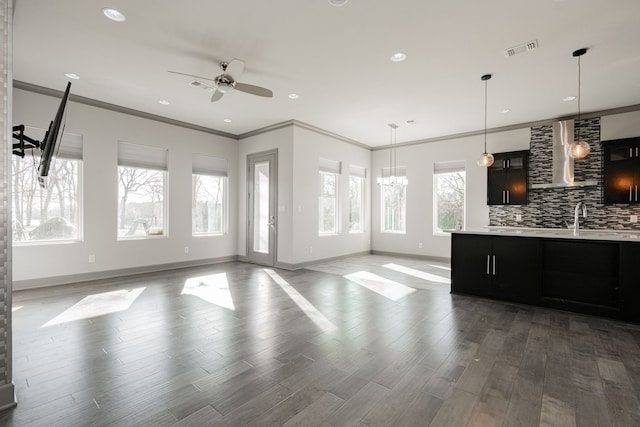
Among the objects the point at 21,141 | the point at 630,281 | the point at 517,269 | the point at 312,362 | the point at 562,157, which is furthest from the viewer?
the point at 562,157

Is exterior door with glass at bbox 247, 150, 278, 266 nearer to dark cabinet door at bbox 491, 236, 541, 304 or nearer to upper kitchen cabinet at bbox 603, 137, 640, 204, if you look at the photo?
dark cabinet door at bbox 491, 236, 541, 304

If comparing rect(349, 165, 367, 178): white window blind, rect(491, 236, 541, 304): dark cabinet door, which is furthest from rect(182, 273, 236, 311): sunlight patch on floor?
rect(349, 165, 367, 178): white window blind

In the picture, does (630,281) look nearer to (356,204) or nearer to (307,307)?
(307,307)

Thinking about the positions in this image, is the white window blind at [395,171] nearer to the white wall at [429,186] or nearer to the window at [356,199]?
the white wall at [429,186]

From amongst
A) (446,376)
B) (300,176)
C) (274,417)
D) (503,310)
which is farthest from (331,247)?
(274,417)

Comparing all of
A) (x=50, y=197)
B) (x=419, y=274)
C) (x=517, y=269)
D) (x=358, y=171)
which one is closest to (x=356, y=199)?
(x=358, y=171)

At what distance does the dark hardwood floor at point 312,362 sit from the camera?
1856mm

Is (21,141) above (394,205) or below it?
above

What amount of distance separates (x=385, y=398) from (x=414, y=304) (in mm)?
2174

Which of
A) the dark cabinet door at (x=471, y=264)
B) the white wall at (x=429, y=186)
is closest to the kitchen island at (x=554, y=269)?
the dark cabinet door at (x=471, y=264)

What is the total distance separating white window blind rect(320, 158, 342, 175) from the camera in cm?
721

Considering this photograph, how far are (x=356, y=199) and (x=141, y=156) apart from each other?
203 inches

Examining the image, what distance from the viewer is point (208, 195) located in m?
6.95

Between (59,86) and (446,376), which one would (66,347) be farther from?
(59,86)
